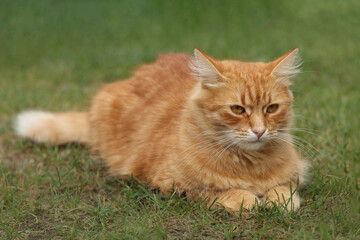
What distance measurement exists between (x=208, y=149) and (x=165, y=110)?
1.99ft

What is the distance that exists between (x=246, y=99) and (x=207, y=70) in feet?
1.04

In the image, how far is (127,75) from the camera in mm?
6637

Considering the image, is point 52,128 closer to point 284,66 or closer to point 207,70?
point 207,70

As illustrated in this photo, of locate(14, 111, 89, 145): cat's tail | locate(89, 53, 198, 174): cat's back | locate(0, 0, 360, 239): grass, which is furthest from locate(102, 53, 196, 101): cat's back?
locate(0, 0, 360, 239): grass

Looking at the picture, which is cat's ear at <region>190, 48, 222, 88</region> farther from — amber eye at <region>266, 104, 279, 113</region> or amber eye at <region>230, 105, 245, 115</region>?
amber eye at <region>266, 104, 279, 113</region>

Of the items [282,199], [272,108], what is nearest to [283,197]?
[282,199]

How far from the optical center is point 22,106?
18.1ft

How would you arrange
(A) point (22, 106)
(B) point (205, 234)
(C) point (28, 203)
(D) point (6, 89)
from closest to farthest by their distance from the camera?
(B) point (205, 234), (C) point (28, 203), (A) point (22, 106), (D) point (6, 89)

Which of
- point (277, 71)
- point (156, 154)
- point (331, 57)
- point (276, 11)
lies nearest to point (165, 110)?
point (156, 154)

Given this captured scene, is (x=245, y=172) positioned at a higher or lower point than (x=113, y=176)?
higher

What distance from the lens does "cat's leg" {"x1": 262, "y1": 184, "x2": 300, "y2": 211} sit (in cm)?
292

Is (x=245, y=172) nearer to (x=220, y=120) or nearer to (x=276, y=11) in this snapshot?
(x=220, y=120)

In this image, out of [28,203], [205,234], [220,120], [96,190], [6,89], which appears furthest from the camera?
[6,89]

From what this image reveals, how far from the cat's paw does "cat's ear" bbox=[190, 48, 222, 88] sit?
2.61 feet
